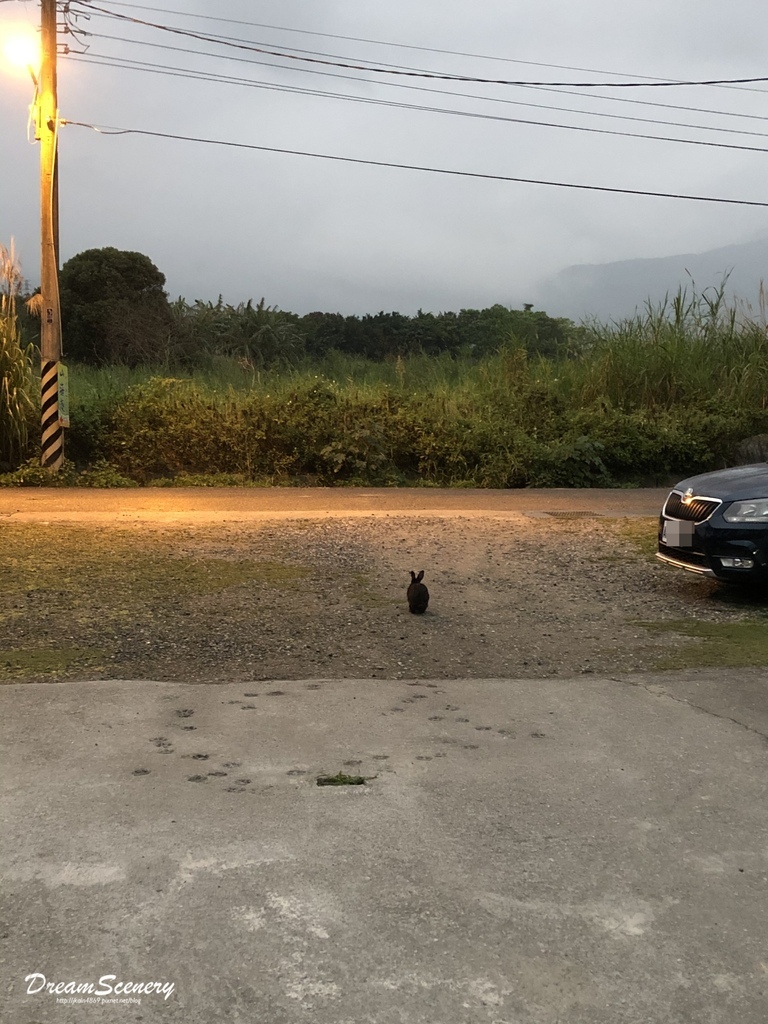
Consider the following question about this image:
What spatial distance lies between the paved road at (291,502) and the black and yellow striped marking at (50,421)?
2.46ft

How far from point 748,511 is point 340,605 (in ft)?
9.82

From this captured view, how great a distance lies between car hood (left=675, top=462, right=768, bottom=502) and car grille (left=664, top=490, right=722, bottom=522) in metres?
0.05

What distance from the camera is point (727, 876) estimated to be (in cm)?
297

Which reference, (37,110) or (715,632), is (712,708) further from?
(37,110)

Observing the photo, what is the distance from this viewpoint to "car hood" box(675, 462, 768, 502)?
6.90 meters

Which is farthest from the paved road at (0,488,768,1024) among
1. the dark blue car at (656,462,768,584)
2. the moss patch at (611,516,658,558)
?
the moss patch at (611,516,658,558)

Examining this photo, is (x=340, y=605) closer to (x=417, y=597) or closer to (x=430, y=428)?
(x=417, y=597)

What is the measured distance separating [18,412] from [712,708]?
13157 millimetres

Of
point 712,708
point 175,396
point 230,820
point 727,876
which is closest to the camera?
point 727,876

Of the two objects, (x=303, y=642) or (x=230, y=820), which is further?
(x=303, y=642)

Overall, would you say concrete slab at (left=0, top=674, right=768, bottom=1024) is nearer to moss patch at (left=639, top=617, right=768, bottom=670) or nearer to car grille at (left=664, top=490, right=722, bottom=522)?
moss patch at (left=639, top=617, right=768, bottom=670)

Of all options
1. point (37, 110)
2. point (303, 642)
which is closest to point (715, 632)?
point (303, 642)

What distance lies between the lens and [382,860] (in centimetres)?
302

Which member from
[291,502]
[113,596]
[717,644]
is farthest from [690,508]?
[291,502]
